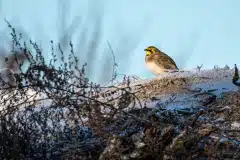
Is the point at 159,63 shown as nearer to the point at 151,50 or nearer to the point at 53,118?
the point at 151,50

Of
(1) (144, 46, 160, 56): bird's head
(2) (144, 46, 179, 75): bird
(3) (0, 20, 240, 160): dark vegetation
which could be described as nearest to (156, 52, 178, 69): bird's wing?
(2) (144, 46, 179, 75): bird

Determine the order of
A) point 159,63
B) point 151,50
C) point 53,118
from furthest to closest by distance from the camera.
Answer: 1. point 151,50
2. point 159,63
3. point 53,118

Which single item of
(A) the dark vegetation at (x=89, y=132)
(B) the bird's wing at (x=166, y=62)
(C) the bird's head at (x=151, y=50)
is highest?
(C) the bird's head at (x=151, y=50)

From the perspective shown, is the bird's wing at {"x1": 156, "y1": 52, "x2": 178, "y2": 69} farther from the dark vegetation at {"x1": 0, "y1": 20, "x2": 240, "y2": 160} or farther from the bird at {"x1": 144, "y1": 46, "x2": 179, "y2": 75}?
the dark vegetation at {"x1": 0, "y1": 20, "x2": 240, "y2": 160}

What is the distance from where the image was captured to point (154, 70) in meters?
10.0

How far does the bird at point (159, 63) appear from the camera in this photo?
9898 millimetres

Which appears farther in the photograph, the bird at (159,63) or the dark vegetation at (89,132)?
the bird at (159,63)

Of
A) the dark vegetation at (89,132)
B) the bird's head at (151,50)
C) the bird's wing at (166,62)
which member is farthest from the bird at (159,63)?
the dark vegetation at (89,132)

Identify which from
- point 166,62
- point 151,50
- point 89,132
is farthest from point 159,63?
point 89,132

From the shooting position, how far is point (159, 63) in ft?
33.0

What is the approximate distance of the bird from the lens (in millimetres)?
9898

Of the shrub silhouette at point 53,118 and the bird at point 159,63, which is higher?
the bird at point 159,63

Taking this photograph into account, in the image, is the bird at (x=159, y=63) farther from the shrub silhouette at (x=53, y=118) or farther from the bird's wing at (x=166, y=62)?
the shrub silhouette at (x=53, y=118)

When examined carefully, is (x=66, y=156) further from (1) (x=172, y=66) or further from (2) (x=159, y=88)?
(1) (x=172, y=66)
